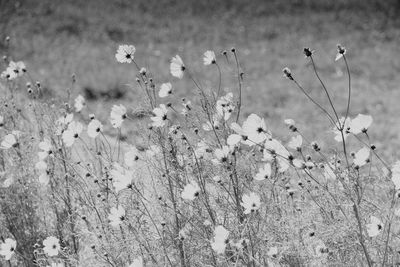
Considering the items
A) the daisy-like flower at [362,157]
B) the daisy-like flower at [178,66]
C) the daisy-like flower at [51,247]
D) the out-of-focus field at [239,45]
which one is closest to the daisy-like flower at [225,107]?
the daisy-like flower at [178,66]

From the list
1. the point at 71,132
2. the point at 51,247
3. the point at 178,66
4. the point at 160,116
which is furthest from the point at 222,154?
the point at 51,247

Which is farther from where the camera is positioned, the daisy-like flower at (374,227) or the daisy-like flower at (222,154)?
the daisy-like flower at (222,154)

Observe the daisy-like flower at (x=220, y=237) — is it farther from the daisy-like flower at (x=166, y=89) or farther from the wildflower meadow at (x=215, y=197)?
the daisy-like flower at (x=166, y=89)

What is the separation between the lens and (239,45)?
540 inches

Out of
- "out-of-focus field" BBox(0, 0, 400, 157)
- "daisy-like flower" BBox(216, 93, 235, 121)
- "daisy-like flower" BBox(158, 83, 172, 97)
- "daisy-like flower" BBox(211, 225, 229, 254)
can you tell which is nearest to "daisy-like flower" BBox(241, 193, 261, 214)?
"daisy-like flower" BBox(211, 225, 229, 254)

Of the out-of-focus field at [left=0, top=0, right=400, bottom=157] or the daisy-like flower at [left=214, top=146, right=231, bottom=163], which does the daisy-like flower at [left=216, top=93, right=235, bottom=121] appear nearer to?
the daisy-like flower at [left=214, top=146, right=231, bottom=163]

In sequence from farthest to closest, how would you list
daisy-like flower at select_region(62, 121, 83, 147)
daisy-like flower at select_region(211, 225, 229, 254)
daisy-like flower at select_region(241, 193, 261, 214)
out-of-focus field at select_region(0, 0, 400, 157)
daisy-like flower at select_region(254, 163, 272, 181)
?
out-of-focus field at select_region(0, 0, 400, 157), daisy-like flower at select_region(62, 121, 83, 147), daisy-like flower at select_region(254, 163, 272, 181), daisy-like flower at select_region(241, 193, 261, 214), daisy-like flower at select_region(211, 225, 229, 254)

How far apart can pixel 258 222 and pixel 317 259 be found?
9.2 inches

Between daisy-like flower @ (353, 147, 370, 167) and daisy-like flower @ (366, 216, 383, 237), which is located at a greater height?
daisy-like flower @ (353, 147, 370, 167)

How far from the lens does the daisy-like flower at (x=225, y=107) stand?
227cm

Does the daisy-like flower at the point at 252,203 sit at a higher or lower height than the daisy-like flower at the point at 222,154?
lower

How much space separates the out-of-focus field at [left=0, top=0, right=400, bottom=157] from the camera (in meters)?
9.86

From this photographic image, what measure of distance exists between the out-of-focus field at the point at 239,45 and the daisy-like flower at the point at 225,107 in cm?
588

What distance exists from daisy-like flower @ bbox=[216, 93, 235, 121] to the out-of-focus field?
5.88 meters
